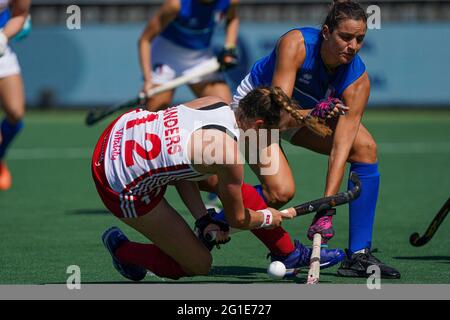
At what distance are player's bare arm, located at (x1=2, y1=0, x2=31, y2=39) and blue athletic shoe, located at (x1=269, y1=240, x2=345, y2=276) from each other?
295cm

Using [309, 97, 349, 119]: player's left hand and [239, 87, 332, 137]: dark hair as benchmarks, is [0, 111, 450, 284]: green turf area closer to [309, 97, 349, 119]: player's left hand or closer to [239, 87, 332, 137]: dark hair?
[309, 97, 349, 119]: player's left hand

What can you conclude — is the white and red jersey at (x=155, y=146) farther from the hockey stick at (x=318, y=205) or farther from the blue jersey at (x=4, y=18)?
the blue jersey at (x=4, y=18)

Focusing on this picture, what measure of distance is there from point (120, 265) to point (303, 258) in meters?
0.90

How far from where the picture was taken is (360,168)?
5395 millimetres

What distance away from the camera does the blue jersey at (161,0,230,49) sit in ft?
27.1

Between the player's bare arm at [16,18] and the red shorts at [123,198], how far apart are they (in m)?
2.68

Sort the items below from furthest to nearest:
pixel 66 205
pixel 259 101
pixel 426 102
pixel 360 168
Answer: pixel 426 102, pixel 66 205, pixel 360 168, pixel 259 101

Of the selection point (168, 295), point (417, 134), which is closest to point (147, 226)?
point (168, 295)

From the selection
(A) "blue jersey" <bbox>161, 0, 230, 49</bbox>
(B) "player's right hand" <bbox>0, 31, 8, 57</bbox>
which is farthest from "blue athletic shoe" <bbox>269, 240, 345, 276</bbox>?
(A) "blue jersey" <bbox>161, 0, 230, 49</bbox>

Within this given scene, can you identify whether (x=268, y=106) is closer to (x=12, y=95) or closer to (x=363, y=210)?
(x=363, y=210)

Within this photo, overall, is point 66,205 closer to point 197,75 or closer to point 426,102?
point 197,75

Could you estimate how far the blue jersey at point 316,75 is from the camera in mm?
5281

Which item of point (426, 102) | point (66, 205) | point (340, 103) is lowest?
point (426, 102)
